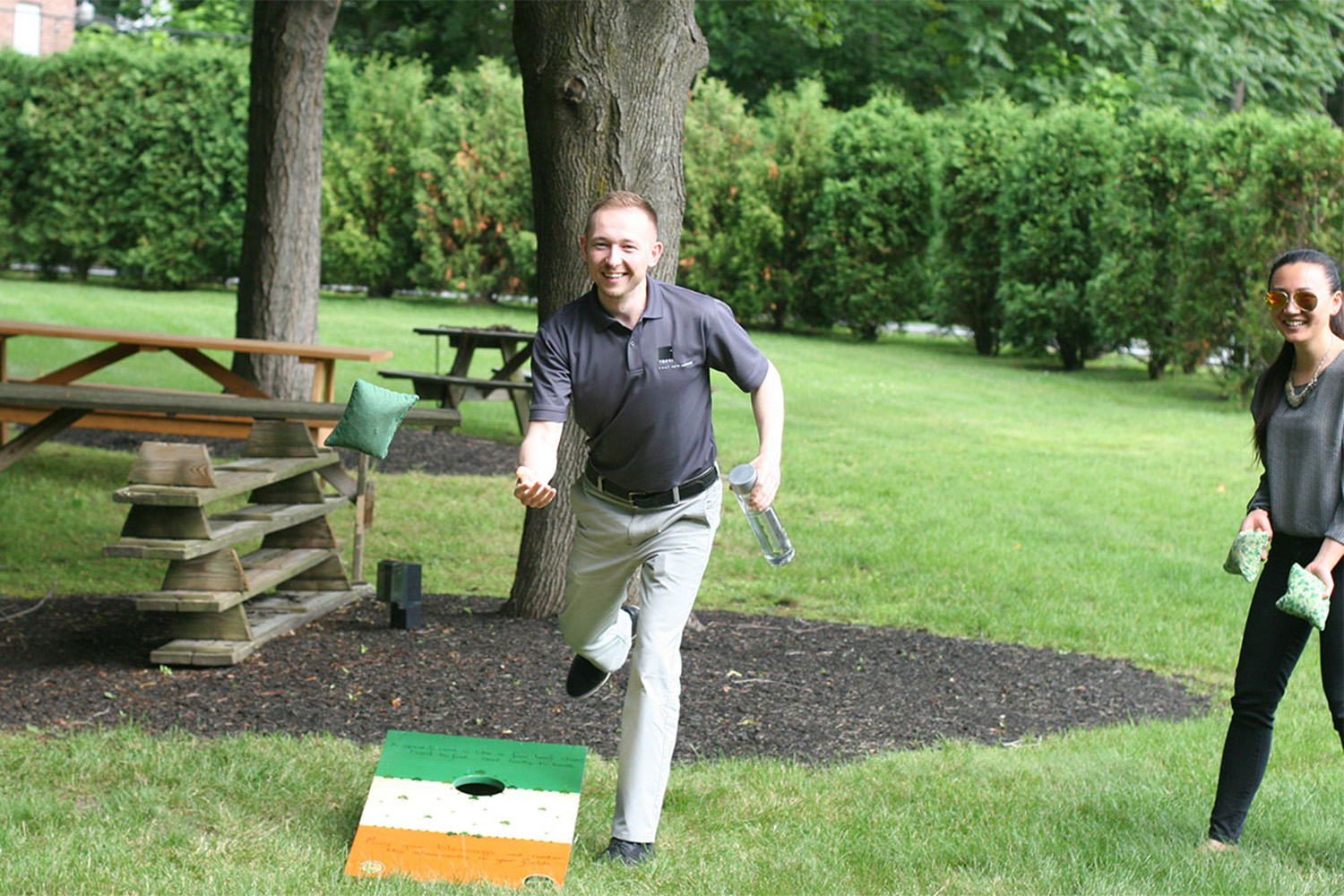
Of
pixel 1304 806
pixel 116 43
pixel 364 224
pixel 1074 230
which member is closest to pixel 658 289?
pixel 1304 806

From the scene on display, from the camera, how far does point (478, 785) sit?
4262mm

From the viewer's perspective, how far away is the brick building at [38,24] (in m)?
45.7

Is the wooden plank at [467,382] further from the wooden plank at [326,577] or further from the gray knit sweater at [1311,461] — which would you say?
the gray knit sweater at [1311,461]

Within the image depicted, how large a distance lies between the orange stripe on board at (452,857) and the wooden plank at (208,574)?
7.80ft

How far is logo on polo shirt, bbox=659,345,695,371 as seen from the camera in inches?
156

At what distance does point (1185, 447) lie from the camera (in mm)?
13500

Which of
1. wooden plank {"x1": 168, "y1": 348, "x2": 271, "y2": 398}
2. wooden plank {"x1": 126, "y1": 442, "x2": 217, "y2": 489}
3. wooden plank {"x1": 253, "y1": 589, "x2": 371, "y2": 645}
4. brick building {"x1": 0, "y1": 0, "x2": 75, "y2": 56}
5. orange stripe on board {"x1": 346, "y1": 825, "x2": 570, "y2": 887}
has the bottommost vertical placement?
wooden plank {"x1": 253, "y1": 589, "x2": 371, "y2": 645}

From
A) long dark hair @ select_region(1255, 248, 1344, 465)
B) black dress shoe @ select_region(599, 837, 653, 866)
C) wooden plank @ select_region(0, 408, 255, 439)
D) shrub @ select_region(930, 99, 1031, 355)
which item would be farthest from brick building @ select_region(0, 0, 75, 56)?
long dark hair @ select_region(1255, 248, 1344, 465)

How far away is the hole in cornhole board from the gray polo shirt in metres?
0.92

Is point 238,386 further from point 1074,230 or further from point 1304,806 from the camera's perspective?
point 1074,230

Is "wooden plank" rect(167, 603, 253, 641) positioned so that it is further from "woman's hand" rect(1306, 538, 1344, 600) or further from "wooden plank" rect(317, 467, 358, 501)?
"woman's hand" rect(1306, 538, 1344, 600)

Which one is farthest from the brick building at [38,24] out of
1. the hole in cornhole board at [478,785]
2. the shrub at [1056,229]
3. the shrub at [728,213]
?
the hole in cornhole board at [478,785]

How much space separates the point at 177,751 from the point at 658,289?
2274 mm

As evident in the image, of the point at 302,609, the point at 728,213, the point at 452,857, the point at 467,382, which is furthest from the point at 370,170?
the point at 452,857
